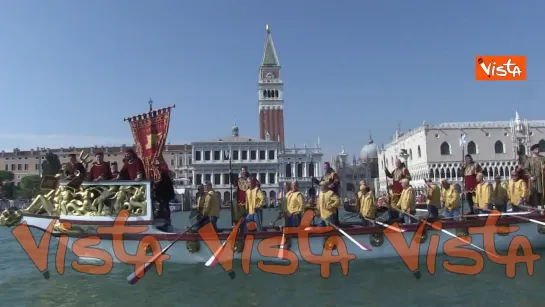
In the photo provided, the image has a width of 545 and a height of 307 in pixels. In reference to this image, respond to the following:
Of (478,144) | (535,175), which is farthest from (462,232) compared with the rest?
(478,144)

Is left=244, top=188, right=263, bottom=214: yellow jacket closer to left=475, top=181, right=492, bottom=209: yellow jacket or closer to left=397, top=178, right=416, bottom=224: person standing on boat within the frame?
left=397, top=178, right=416, bottom=224: person standing on boat

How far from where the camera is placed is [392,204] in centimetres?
1237

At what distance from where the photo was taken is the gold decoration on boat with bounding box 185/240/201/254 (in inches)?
434

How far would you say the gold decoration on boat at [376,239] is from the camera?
1120 centimetres

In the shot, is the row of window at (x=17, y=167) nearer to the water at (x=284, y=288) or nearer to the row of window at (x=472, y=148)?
the row of window at (x=472, y=148)

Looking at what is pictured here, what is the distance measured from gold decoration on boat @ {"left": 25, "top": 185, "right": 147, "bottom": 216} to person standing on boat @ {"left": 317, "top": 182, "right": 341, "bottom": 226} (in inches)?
155

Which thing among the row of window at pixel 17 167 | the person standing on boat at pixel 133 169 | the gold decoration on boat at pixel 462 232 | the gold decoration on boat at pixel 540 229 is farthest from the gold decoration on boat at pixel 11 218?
the row of window at pixel 17 167

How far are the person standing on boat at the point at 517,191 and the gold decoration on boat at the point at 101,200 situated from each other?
357 inches

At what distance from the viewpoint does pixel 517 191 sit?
1250 cm

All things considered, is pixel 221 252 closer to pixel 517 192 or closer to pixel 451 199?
pixel 451 199

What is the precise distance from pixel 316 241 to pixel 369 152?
290 feet

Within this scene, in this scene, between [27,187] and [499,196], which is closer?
[499,196]

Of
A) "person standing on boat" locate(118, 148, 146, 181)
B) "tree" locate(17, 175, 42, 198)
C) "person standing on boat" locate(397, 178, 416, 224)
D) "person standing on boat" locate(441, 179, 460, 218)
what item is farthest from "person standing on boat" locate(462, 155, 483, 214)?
"tree" locate(17, 175, 42, 198)

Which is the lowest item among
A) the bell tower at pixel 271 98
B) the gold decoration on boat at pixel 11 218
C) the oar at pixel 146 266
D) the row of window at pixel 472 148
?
the oar at pixel 146 266
